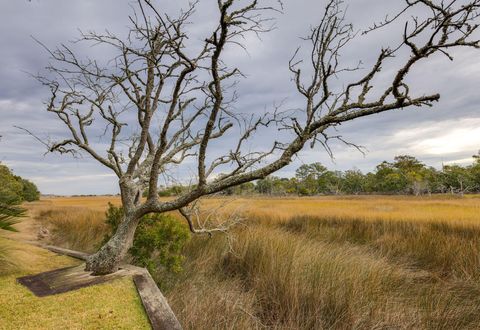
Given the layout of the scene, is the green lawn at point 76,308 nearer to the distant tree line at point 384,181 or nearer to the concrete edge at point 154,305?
the concrete edge at point 154,305

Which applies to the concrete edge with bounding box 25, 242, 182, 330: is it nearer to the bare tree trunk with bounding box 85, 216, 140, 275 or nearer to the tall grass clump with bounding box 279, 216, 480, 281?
the bare tree trunk with bounding box 85, 216, 140, 275

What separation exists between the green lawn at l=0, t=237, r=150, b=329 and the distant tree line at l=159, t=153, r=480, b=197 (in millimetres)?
51508

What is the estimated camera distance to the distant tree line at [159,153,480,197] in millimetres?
53219

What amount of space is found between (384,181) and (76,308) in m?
68.0

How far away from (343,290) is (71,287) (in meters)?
3.69

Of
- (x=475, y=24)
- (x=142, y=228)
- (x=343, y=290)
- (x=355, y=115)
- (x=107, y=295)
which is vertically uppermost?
(x=475, y=24)

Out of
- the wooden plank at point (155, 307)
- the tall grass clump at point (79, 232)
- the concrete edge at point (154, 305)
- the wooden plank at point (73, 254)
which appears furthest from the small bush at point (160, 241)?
the tall grass clump at point (79, 232)

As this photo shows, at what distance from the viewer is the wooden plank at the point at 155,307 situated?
2896 mm

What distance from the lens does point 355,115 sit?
3.28 m

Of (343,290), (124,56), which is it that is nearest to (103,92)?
(124,56)

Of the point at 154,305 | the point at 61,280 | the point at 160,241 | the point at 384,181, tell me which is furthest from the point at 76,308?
the point at 384,181

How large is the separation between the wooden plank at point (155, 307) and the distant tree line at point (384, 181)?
51130mm

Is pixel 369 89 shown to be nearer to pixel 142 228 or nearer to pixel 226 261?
pixel 142 228

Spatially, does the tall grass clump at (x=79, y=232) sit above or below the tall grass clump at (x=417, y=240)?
above
